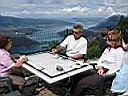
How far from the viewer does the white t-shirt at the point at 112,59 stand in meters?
3.77

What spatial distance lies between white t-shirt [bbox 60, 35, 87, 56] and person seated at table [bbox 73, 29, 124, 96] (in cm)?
78

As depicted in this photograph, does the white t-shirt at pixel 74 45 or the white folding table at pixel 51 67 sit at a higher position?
the white t-shirt at pixel 74 45

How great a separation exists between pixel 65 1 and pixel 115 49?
6.40 m

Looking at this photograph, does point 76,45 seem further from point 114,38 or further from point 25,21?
point 25,21

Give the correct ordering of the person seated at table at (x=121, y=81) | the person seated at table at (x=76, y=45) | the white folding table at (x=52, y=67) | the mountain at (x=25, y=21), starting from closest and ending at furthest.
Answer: the white folding table at (x=52, y=67)
the person seated at table at (x=121, y=81)
the person seated at table at (x=76, y=45)
the mountain at (x=25, y=21)

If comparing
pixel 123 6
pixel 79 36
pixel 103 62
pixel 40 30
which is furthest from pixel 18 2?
pixel 103 62

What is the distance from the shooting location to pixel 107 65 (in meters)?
3.88

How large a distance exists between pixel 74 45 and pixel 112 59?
102cm

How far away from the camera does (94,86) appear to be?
3.55 m

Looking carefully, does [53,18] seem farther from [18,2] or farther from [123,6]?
[123,6]

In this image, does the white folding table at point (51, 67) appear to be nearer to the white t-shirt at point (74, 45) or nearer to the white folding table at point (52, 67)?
the white folding table at point (52, 67)

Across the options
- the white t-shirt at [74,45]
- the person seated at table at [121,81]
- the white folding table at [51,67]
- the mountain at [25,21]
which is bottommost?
the person seated at table at [121,81]

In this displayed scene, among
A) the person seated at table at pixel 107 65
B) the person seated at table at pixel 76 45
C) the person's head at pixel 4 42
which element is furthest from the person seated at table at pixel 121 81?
the person's head at pixel 4 42

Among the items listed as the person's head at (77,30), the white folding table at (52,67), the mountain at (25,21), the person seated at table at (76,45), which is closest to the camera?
the white folding table at (52,67)
